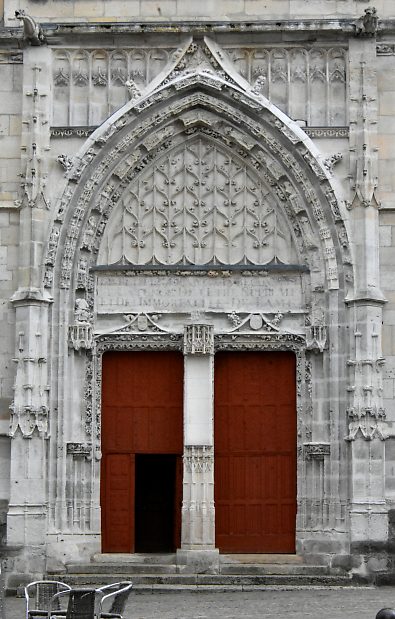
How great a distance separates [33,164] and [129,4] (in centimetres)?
297

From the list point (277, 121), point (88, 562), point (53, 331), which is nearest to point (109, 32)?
point (277, 121)

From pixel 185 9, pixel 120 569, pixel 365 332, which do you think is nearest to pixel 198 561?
pixel 120 569

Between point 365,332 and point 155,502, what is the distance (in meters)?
4.42

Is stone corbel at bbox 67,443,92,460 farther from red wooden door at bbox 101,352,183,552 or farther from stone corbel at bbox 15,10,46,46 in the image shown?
stone corbel at bbox 15,10,46,46

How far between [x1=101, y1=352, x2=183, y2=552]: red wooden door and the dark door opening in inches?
12.7

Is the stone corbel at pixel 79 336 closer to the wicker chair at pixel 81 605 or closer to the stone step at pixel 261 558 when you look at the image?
the stone step at pixel 261 558

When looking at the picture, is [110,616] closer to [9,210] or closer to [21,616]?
[21,616]

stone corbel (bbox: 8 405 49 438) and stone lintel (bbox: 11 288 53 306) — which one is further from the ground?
stone lintel (bbox: 11 288 53 306)

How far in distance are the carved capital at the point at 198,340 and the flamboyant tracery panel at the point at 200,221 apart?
3.57 ft

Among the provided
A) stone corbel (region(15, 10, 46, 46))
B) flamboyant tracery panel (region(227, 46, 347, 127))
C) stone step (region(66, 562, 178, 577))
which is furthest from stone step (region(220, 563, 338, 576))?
stone corbel (region(15, 10, 46, 46))

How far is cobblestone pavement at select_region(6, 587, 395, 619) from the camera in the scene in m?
14.4

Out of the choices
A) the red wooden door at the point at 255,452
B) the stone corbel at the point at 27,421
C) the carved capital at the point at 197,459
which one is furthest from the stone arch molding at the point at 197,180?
the carved capital at the point at 197,459

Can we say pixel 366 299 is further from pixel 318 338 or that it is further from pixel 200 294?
pixel 200 294

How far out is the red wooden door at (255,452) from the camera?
17.6m
